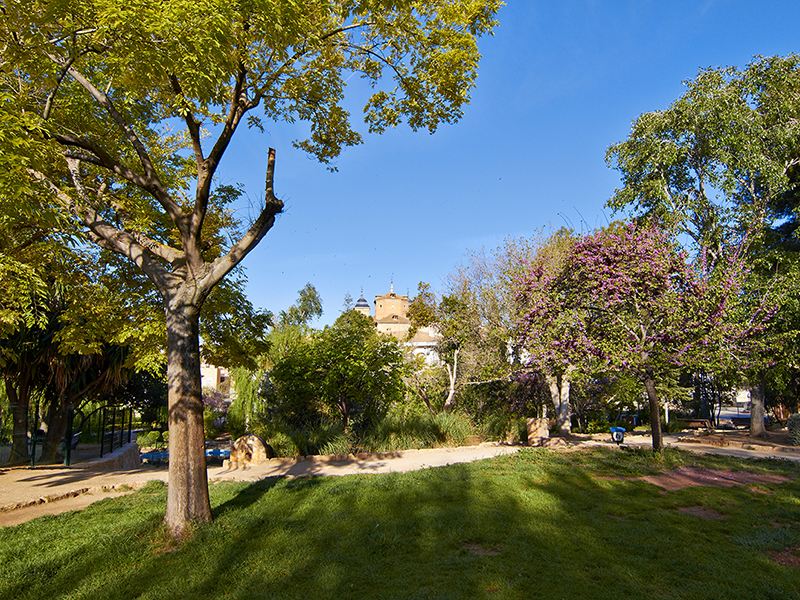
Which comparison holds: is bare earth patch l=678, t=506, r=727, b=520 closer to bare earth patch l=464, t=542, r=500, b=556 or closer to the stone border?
bare earth patch l=464, t=542, r=500, b=556

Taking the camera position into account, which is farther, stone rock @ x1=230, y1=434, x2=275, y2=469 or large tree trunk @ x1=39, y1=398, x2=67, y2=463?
large tree trunk @ x1=39, y1=398, x2=67, y2=463

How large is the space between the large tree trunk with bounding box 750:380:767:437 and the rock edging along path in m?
10.1

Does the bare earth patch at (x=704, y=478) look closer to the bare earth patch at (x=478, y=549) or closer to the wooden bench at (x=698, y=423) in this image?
the bare earth patch at (x=478, y=549)

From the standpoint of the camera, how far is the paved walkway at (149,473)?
7410 millimetres

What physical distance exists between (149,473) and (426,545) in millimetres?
7793

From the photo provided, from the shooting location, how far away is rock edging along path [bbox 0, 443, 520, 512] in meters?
8.05

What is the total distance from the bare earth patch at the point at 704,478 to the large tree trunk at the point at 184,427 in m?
7.05

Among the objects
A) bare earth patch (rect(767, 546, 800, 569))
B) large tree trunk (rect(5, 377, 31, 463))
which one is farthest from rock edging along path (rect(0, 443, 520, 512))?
bare earth patch (rect(767, 546, 800, 569))

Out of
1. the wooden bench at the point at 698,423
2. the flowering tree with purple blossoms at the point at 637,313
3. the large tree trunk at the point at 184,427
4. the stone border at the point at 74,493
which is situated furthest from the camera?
the wooden bench at the point at 698,423

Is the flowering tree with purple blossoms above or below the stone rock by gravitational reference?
above

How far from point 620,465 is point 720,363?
3106 mm

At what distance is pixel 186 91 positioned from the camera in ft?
18.7

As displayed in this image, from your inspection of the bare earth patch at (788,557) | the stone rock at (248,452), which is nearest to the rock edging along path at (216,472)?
the stone rock at (248,452)

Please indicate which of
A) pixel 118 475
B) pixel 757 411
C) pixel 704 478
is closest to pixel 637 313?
pixel 704 478
